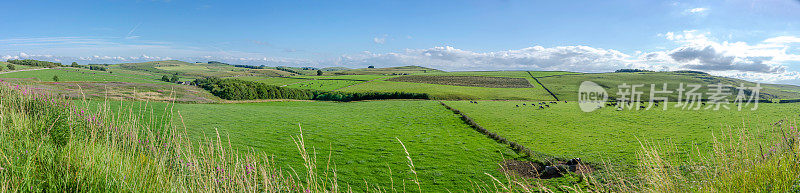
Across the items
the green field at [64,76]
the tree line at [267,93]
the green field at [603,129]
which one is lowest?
the green field at [603,129]

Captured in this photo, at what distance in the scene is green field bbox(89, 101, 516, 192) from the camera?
15.4 meters

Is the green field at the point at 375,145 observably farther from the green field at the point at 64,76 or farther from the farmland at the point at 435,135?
the green field at the point at 64,76

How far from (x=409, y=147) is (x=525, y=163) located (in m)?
7.82

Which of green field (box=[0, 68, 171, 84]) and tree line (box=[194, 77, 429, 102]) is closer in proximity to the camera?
green field (box=[0, 68, 171, 84])

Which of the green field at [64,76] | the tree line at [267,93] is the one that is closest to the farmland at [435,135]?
the tree line at [267,93]

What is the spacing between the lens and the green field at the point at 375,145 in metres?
15.4

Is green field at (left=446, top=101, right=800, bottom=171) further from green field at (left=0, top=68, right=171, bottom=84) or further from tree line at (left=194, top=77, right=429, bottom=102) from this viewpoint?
green field at (left=0, top=68, right=171, bottom=84)

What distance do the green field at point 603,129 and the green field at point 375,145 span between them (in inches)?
191

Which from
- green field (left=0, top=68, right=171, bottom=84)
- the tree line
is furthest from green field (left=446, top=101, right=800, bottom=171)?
green field (left=0, top=68, right=171, bottom=84)

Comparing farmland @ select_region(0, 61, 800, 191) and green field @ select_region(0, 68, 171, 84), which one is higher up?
green field @ select_region(0, 68, 171, 84)

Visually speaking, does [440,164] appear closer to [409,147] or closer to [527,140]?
[409,147]

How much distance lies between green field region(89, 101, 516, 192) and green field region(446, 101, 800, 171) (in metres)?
4.86

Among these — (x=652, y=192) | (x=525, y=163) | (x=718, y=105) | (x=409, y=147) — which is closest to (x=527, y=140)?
(x=525, y=163)

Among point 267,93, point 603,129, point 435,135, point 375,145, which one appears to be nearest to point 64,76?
point 267,93
